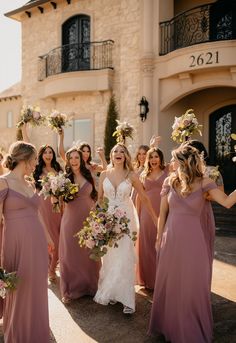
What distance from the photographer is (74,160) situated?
5.54 meters

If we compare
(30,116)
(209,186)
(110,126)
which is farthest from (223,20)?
(209,186)

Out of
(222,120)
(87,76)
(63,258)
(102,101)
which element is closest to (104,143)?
(102,101)

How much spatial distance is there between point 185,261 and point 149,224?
201 centimetres

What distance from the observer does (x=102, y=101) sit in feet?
49.4

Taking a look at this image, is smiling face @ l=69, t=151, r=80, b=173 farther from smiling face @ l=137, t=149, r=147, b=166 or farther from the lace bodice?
smiling face @ l=137, t=149, r=147, b=166

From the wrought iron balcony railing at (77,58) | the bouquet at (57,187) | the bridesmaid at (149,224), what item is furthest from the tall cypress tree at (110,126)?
the bouquet at (57,187)

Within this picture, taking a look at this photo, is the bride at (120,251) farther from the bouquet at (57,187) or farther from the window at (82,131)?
the window at (82,131)

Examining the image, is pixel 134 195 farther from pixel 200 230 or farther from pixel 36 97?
pixel 36 97

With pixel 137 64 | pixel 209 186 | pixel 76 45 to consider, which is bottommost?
pixel 209 186

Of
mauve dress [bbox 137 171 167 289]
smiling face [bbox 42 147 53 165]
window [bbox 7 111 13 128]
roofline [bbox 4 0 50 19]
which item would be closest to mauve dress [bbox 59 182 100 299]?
mauve dress [bbox 137 171 167 289]

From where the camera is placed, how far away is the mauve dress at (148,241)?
584 centimetres

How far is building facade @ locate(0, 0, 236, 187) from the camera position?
12258 mm

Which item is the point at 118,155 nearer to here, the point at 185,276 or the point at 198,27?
the point at 185,276

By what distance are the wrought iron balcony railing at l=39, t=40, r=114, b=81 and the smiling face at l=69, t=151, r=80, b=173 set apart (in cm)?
973
